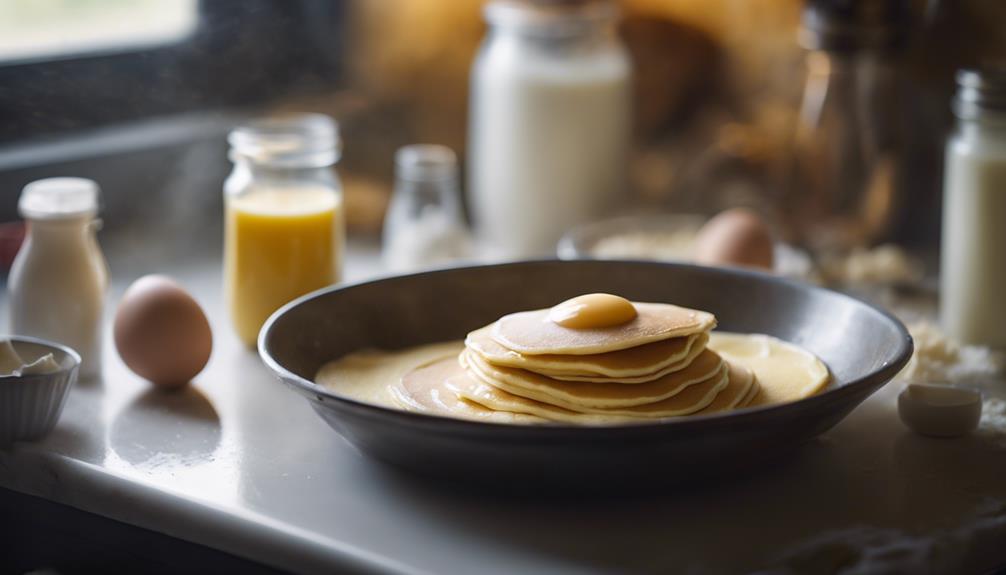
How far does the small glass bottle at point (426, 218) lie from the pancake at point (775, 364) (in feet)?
1.63

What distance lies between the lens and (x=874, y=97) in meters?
1.48

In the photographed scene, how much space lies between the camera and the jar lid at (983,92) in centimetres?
118

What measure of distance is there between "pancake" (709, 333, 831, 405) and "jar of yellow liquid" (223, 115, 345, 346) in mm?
418

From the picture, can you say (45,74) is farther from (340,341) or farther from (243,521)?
(243,521)

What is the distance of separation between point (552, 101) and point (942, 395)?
70 centimetres

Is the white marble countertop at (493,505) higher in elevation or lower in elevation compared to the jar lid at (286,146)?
lower

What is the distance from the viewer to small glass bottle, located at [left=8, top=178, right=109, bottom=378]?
1.13m

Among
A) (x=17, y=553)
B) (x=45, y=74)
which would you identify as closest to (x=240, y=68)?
(x=45, y=74)

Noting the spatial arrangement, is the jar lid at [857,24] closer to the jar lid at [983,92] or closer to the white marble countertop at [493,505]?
the jar lid at [983,92]

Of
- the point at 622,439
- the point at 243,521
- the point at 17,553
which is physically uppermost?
the point at 622,439

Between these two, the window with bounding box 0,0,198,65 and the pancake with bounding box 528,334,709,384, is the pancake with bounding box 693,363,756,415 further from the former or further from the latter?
the window with bounding box 0,0,198,65

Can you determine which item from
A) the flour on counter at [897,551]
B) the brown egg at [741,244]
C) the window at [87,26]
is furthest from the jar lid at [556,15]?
the flour on counter at [897,551]

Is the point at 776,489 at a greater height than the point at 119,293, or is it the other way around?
the point at 776,489

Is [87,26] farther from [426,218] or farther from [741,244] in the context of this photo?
[741,244]
